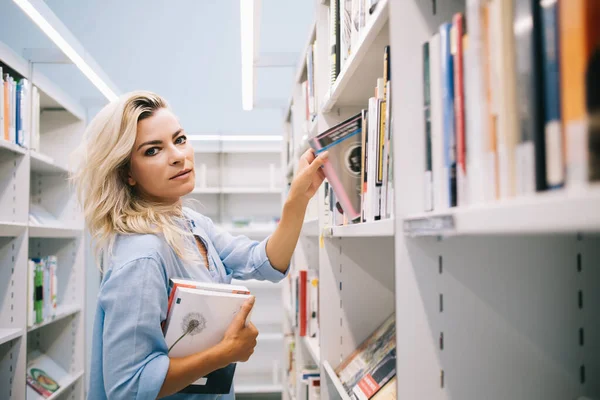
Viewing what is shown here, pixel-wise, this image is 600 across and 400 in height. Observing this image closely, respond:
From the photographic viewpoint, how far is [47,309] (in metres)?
2.86

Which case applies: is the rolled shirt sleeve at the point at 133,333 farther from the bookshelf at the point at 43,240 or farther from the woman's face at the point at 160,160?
the bookshelf at the point at 43,240

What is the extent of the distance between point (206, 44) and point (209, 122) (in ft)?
6.72

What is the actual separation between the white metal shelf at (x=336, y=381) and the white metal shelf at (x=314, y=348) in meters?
0.16

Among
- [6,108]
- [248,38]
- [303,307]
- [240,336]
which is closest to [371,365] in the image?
[240,336]

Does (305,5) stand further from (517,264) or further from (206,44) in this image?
(517,264)

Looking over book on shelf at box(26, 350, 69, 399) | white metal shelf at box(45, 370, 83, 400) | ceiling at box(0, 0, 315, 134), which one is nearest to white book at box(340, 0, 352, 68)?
ceiling at box(0, 0, 315, 134)

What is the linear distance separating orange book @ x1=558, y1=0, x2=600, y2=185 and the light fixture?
1589 mm

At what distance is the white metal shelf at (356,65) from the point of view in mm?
902

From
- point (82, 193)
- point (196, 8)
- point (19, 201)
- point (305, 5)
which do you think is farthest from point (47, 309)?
point (305, 5)

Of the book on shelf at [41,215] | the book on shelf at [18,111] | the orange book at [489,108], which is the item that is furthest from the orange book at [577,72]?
the book on shelf at [41,215]

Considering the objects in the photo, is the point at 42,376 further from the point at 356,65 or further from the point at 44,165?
the point at 356,65

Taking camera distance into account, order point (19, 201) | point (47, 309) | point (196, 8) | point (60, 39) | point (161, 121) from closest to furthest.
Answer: point (161, 121)
point (60, 39)
point (19, 201)
point (47, 309)
point (196, 8)

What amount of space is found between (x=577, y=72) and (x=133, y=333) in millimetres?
1117

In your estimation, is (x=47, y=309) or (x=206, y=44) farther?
(x=206, y=44)
